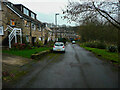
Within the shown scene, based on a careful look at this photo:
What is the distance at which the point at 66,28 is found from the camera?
100625 millimetres

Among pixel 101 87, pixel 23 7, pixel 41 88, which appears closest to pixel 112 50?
pixel 101 87

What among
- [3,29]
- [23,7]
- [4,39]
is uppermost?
[23,7]

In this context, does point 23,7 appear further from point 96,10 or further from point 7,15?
point 96,10

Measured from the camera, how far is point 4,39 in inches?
622

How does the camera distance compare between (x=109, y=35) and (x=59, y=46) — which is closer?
(x=59, y=46)

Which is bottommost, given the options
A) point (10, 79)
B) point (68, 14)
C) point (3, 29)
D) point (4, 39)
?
point (10, 79)

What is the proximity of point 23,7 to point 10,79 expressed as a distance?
68.8 ft

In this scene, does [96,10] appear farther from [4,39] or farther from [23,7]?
[23,7]

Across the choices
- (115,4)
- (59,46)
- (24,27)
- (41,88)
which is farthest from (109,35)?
(41,88)

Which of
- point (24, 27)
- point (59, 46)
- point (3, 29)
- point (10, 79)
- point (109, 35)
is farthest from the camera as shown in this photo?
point (109, 35)

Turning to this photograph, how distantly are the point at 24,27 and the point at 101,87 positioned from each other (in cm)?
1802

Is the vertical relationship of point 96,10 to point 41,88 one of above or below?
above

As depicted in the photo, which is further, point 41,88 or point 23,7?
point 23,7

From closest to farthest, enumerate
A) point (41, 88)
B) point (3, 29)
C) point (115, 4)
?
point (41, 88), point (115, 4), point (3, 29)
